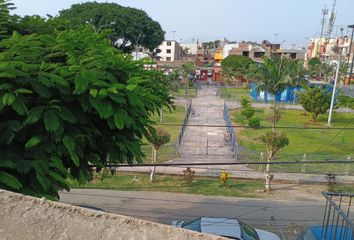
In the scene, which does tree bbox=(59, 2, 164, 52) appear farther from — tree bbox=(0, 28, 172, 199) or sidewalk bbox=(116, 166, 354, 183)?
tree bbox=(0, 28, 172, 199)

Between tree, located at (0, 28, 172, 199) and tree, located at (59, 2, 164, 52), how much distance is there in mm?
44746

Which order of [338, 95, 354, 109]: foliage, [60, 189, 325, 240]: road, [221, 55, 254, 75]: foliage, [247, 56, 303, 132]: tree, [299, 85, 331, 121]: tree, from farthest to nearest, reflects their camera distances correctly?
[221, 55, 254, 75]: foliage → [299, 85, 331, 121]: tree → [338, 95, 354, 109]: foliage → [247, 56, 303, 132]: tree → [60, 189, 325, 240]: road

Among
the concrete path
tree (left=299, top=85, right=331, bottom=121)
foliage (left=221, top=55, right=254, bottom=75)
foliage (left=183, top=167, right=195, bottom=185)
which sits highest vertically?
foliage (left=221, top=55, right=254, bottom=75)

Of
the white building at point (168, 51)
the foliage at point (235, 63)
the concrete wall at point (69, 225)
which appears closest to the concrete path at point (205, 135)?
the concrete wall at point (69, 225)

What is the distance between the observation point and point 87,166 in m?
5.54

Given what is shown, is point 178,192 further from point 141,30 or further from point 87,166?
point 141,30

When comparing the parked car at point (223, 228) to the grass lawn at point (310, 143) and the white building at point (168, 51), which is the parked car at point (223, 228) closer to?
the grass lawn at point (310, 143)

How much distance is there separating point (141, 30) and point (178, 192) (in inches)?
1686

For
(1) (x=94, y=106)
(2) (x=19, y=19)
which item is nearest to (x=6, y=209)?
(1) (x=94, y=106)

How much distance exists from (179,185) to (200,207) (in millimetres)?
2562

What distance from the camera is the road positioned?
13.4 metres

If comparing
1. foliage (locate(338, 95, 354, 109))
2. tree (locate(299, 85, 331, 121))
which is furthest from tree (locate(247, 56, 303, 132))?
tree (locate(299, 85, 331, 121))

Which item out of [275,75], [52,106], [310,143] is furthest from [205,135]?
[52,106]

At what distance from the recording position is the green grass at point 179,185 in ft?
53.5
